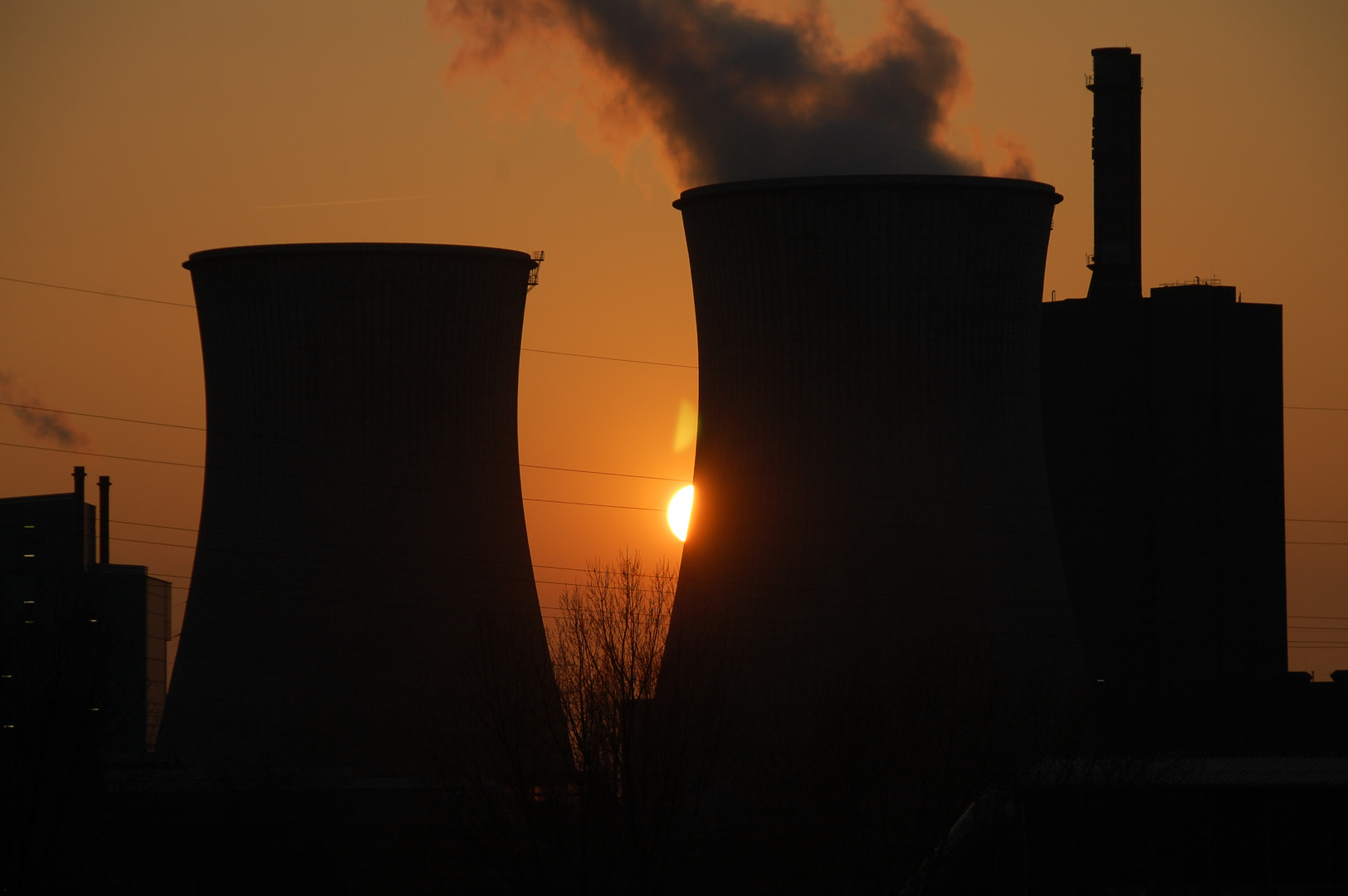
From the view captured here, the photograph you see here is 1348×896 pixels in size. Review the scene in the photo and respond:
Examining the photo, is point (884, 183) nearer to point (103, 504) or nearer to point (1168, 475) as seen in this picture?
point (1168, 475)

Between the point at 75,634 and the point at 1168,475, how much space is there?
54.2ft

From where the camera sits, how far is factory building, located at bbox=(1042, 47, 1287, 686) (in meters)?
25.8

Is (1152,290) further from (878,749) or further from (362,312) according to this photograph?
(878,749)

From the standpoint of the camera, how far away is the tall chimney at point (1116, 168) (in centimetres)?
2678

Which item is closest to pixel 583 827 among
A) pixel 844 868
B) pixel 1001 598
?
pixel 844 868

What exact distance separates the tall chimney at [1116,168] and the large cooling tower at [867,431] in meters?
10.7

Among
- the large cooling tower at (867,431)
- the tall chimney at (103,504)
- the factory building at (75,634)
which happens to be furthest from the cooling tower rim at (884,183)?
the tall chimney at (103,504)

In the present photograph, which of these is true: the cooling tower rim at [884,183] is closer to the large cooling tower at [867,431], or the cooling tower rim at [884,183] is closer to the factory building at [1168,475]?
the large cooling tower at [867,431]

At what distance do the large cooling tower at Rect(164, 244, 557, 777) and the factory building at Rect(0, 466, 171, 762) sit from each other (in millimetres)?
1256

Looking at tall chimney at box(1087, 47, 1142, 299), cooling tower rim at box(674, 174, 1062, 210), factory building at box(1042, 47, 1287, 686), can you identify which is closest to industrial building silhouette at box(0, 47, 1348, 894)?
cooling tower rim at box(674, 174, 1062, 210)

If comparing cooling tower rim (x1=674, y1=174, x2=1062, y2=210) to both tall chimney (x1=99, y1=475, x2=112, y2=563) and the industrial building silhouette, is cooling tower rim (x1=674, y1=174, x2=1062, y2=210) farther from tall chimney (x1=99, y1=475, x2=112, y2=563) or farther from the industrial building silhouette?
tall chimney (x1=99, y1=475, x2=112, y2=563)

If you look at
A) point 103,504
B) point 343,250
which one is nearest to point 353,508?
point 343,250

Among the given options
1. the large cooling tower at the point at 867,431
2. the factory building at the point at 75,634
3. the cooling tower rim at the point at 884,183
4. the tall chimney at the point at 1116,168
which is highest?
the tall chimney at the point at 1116,168

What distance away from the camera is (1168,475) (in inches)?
1027
